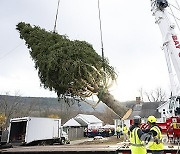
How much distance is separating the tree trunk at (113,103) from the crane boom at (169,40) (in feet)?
7.51

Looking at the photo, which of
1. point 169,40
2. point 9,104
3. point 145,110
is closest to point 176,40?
point 169,40

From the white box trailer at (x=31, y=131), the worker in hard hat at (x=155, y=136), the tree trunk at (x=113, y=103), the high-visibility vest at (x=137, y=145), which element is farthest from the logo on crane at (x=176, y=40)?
the white box trailer at (x=31, y=131)

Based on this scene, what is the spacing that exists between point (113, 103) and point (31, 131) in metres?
7.76

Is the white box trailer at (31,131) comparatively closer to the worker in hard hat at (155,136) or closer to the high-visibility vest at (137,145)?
the worker in hard hat at (155,136)

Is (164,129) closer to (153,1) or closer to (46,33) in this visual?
(153,1)

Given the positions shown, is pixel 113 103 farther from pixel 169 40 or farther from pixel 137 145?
pixel 137 145

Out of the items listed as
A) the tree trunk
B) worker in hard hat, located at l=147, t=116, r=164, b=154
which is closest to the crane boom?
the tree trunk

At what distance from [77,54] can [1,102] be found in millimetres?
46326

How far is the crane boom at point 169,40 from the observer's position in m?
11.3

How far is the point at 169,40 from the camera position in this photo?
1154cm

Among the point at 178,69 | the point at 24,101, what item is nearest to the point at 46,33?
the point at 178,69

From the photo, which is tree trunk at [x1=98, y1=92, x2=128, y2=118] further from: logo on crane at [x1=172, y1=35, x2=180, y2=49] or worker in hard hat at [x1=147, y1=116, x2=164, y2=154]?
worker in hard hat at [x1=147, y1=116, x2=164, y2=154]

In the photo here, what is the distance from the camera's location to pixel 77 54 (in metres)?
12.3

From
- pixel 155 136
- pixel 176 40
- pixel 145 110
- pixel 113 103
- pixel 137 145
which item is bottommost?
pixel 137 145
